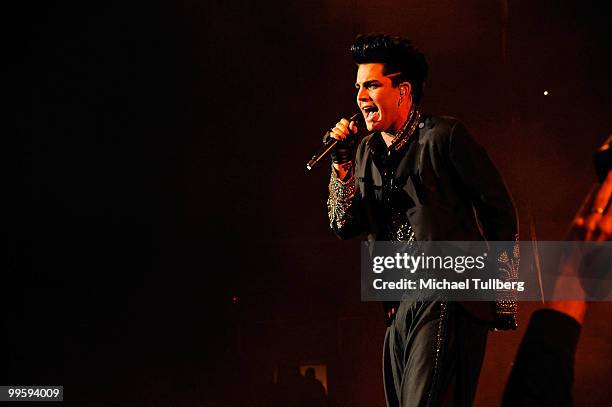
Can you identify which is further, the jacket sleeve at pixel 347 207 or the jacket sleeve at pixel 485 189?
the jacket sleeve at pixel 347 207

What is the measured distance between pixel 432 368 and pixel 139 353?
1811mm

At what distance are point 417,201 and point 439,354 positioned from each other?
45cm

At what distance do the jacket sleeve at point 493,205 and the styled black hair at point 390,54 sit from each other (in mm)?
284

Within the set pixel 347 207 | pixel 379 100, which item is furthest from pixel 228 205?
pixel 379 100

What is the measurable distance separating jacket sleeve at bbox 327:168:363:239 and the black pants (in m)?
0.31

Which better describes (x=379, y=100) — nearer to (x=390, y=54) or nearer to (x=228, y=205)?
(x=390, y=54)

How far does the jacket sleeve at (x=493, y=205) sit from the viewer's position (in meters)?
2.01

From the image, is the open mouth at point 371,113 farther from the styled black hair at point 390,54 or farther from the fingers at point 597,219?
the fingers at point 597,219

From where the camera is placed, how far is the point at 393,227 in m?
2.16

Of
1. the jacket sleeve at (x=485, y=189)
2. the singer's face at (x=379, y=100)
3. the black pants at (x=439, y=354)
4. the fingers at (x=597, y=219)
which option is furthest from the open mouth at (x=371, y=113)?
the fingers at (x=597, y=219)

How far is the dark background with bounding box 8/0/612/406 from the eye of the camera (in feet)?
10.9

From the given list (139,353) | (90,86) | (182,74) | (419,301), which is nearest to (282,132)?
(182,74)

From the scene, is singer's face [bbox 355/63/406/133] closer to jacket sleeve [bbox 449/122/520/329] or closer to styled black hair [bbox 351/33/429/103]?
A: styled black hair [bbox 351/33/429/103]

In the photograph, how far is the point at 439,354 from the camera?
1.97 m
